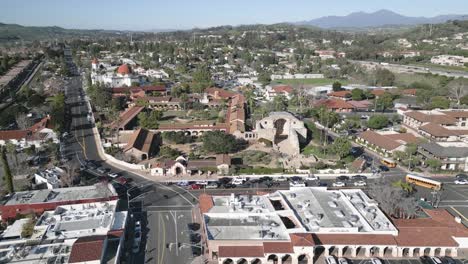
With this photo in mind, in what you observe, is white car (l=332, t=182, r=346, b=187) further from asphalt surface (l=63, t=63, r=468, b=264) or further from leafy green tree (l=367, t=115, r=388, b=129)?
leafy green tree (l=367, t=115, r=388, b=129)

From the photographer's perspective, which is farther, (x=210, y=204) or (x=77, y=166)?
(x=77, y=166)

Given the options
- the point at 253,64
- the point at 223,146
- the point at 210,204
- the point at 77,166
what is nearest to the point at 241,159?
the point at 223,146

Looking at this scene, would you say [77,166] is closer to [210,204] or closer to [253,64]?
[210,204]

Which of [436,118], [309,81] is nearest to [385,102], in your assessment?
[436,118]

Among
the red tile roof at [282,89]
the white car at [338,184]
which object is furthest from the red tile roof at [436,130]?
the red tile roof at [282,89]

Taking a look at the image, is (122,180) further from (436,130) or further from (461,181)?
(436,130)

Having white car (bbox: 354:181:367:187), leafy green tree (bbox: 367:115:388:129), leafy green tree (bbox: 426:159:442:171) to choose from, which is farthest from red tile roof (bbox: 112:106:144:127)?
leafy green tree (bbox: 426:159:442:171)
